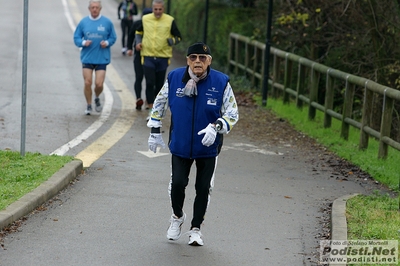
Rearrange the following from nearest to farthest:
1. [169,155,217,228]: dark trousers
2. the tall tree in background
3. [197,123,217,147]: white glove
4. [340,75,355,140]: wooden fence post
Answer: [197,123,217,147]: white glove, [169,155,217,228]: dark trousers, [340,75,355,140]: wooden fence post, the tall tree in background

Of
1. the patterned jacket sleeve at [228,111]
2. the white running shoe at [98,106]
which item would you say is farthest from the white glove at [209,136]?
the white running shoe at [98,106]

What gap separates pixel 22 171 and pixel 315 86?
755cm

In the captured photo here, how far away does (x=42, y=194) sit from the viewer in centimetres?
866

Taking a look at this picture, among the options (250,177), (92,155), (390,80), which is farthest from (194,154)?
(390,80)

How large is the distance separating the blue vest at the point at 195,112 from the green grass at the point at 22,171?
1.78m

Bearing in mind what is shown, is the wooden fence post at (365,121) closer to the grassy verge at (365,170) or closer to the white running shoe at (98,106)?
the grassy verge at (365,170)

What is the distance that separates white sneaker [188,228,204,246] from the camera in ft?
24.7

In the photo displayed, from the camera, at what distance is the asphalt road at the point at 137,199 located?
7281 millimetres

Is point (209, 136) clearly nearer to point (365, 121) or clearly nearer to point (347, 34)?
point (365, 121)

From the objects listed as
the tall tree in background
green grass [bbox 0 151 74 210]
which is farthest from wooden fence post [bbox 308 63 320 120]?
green grass [bbox 0 151 74 210]

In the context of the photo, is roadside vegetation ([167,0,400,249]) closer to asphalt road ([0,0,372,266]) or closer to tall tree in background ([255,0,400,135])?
tall tree in background ([255,0,400,135])

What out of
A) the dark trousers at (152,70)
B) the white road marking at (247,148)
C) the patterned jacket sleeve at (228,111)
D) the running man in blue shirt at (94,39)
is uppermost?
the patterned jacket sleeve at (228,111)

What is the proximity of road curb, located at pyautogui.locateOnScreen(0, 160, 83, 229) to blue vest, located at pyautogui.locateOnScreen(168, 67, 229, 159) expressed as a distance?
5.17 feet

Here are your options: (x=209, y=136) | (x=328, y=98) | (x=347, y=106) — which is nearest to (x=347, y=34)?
(x=328, y=98)
